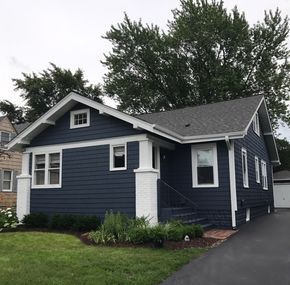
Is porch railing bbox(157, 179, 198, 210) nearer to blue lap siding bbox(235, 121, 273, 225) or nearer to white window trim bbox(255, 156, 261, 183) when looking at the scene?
blue lap siding bbox(235, 121, 273, 225)

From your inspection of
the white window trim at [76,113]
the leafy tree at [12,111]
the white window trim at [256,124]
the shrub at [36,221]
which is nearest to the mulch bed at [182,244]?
the shrub at [36,221]

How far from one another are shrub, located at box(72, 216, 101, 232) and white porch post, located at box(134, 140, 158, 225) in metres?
1.46

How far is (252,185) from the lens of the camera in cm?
1603

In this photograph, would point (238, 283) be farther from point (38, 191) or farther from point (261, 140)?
point (261, 140)

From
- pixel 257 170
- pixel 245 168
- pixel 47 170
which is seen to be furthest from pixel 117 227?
pixel 257 170

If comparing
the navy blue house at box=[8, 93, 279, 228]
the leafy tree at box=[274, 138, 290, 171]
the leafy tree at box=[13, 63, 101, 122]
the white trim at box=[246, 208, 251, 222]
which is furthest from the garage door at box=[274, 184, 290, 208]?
the leafy tree at box=[13, 63, 101, 122]

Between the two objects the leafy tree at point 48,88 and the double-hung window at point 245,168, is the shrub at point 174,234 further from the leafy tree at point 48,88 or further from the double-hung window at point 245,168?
the leafy tree at point 48,88

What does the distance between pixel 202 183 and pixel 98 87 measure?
29.5 m

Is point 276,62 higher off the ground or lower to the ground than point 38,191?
higher

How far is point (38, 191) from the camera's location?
14.3 m

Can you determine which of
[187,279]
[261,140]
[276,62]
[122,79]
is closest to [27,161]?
[187,279]

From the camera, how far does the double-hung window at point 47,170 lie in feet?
46.3

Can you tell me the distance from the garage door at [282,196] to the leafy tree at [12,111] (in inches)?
1141

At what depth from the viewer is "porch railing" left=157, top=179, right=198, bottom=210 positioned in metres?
12.9
